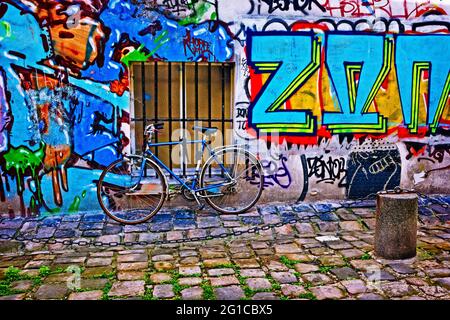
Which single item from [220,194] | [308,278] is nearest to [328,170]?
[220,194]

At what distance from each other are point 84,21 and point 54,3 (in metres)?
0.46

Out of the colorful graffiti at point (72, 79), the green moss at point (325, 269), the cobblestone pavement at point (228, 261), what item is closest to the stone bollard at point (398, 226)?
the cobblestone pavement at point (228, 261)

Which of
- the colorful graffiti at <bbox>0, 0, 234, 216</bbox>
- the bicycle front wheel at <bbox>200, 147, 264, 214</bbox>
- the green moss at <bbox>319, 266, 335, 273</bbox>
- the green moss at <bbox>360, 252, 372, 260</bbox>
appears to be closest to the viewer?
the green moss at <bbox>319, 266, 335, 273</bbox>

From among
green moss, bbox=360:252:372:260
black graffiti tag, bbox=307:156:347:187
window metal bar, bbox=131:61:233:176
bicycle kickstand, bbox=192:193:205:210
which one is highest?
window metal bar, bbox=131:61:233:176

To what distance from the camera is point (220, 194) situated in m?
7.18

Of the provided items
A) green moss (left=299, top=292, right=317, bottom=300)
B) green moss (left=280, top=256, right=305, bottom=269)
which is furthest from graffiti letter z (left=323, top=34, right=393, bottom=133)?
green moss (left=299, top=292, right=317, bottom=300)

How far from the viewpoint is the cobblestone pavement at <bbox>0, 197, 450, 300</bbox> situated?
460 cm

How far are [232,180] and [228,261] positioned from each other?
195 centimetres

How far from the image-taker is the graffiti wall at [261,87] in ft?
22.1

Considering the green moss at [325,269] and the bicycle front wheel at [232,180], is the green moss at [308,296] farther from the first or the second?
the bicycle front wheel at [232,180]

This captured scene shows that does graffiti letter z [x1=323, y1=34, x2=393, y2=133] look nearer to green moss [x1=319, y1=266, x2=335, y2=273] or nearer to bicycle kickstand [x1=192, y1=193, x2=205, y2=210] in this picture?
bicycle kickstand [x1=192, y1=193, x2=205, y2=210]

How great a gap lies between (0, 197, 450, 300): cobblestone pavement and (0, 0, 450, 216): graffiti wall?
0.71 meters

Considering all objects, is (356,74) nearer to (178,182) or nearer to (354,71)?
(354,71)

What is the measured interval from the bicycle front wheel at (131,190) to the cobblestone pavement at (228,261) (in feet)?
A: 0.78
